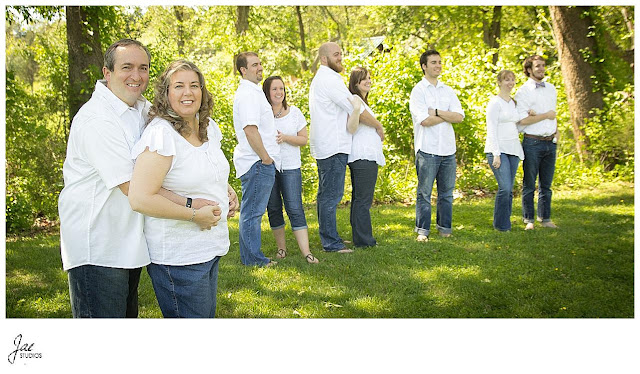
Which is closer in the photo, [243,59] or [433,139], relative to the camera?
[243,59]

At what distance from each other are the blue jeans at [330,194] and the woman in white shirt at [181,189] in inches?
108

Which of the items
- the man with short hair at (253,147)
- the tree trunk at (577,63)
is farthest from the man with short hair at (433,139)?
the tree trunk at (577,63)

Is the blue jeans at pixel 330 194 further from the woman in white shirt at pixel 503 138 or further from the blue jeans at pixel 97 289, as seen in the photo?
the blue jeans at pixel 97 289

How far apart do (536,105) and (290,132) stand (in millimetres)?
2593

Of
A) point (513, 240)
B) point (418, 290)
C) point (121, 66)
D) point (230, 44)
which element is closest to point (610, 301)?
point (418, 290)

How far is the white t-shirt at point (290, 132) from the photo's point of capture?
16.5 ft

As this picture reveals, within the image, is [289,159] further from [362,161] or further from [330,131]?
[362,161]

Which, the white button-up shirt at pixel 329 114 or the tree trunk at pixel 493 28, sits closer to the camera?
the white button-up shirt at pixel 329 114

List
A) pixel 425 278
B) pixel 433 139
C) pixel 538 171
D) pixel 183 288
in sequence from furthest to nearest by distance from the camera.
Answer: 1. pixel 538 171
2. pixel 433 139
3. pixel 425 278
4. pixel 183 288

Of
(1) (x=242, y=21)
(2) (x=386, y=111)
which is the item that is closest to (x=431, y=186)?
(2) (x=386, y=111)

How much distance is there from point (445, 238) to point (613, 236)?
157 cm

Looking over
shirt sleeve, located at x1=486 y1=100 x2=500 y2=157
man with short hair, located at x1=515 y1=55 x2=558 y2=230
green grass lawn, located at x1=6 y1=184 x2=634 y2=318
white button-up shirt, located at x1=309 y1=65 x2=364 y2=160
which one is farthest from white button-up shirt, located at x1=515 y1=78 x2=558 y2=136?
white button-up shirt, located at x1=309 y1=65 x2=364 y2=160

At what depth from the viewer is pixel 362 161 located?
527 centimetres
